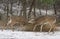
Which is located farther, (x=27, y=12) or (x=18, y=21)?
(x=27, y=12)

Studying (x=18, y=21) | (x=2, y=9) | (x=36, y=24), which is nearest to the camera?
(x=36, y=24)

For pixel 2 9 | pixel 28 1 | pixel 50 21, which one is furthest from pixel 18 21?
pixel 2 9

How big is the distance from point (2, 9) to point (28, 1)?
1.23 metres

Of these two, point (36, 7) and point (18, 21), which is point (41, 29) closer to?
point (18, 21)

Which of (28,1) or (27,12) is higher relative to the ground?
(28,1)

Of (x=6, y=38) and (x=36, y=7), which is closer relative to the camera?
(x=6, y=38)

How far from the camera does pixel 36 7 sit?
5.63m

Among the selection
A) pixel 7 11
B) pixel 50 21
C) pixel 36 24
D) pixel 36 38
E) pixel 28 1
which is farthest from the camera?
pixel 7 11

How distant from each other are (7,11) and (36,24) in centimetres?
307

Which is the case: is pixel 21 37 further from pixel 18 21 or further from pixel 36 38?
pixel 18 21

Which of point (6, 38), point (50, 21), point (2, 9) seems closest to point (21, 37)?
point (6, 38)

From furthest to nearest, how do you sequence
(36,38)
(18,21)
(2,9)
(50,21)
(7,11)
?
(2,9)
(7,11)
(18,21)
(50,21)
(36,38)

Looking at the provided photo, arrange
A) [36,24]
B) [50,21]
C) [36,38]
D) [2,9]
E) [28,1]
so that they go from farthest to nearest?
1. [2,9]
2. [28,1]
3. [50,21]
4. [36,24]
5. [36,38]

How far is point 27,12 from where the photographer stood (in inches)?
217
